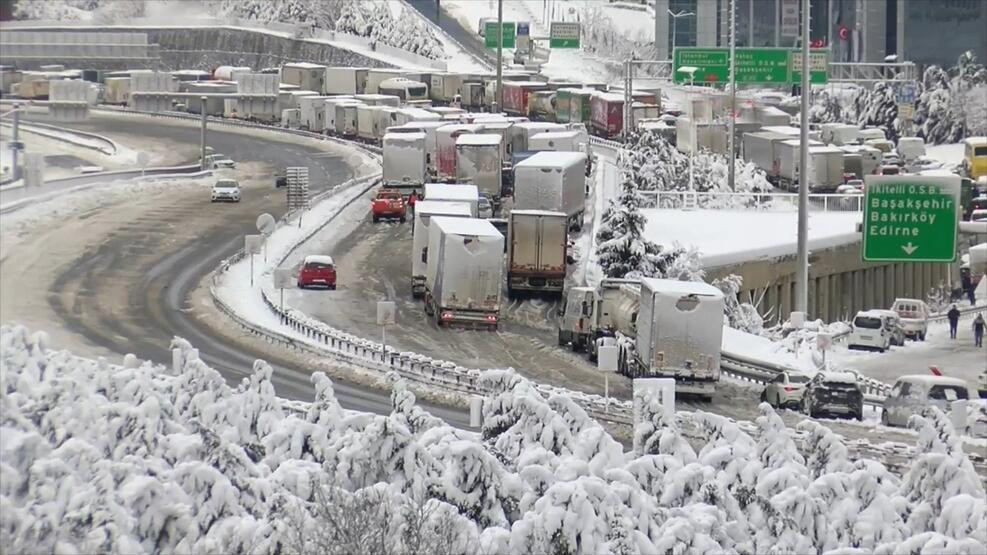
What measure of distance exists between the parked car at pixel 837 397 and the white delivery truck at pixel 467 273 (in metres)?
12.2

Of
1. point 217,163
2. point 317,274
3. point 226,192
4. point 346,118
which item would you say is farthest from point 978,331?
point 346,118

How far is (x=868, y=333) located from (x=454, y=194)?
14.2m

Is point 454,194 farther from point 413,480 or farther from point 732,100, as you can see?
point 413,480

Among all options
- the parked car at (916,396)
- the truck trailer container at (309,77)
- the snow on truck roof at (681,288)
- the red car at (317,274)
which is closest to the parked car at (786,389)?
the parked car at (916,396)

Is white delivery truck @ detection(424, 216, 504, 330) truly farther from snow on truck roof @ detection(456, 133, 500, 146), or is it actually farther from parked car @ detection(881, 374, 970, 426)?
snow on truck roof @ detection(456, 133, 500, 146)

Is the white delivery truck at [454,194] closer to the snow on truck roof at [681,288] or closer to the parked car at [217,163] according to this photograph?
the snow on truck roof at [681,288]

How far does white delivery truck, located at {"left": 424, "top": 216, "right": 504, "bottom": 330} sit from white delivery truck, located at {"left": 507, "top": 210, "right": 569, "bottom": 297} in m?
3.96

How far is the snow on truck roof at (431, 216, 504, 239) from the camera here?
176ft

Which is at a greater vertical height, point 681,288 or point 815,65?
point 815,65

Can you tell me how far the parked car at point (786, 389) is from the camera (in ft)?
147

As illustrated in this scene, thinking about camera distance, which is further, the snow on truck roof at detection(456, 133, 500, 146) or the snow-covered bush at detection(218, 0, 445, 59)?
the snow-covered bush at detection(218, 0, 445, 59)

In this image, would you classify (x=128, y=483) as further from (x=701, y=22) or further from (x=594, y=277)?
(x=701, y=22)

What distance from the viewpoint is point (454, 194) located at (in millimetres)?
64500

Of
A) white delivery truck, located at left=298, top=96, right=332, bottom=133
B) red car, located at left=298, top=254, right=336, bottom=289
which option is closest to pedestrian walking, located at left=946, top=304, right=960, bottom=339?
red car, located at left=298, top=254, right=336, bottom=289
